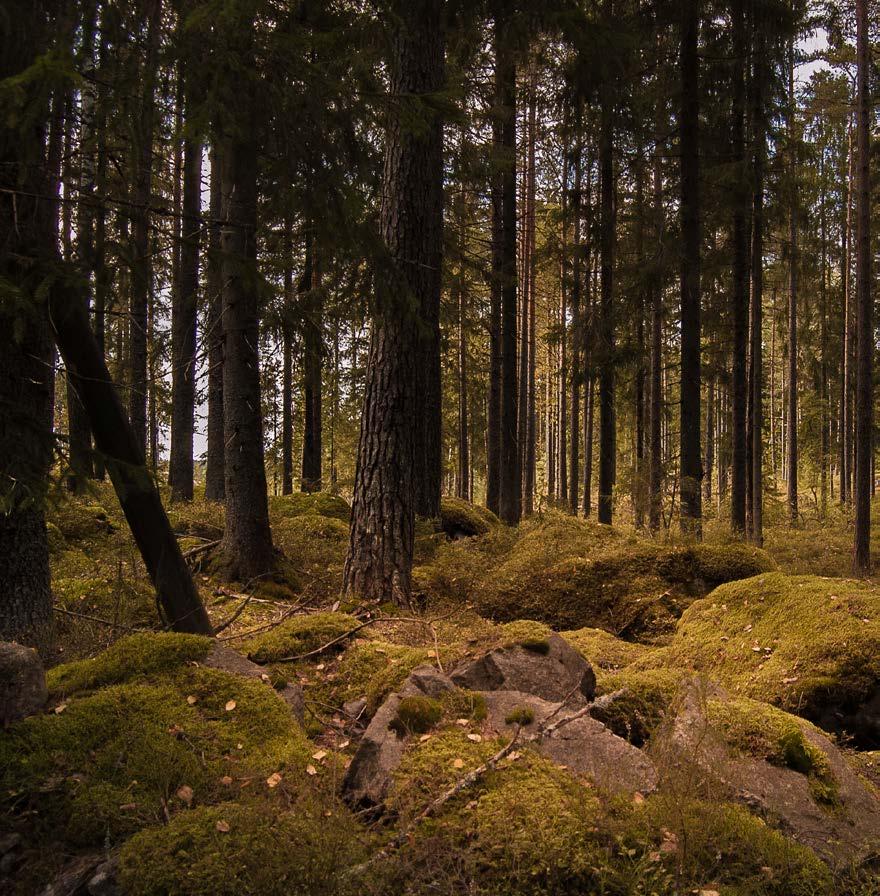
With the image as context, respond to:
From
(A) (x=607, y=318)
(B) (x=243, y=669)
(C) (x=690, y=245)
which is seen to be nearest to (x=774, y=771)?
(B) (x=243, y=669)

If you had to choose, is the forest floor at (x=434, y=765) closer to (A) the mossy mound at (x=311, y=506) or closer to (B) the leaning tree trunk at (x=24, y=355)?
(B) the leaning tree trunk at (x=24, y=355)

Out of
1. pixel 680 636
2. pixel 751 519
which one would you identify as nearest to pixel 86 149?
pixel 680 636

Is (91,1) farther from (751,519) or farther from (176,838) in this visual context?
(751,519)

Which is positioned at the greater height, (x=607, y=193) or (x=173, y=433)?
(x=607, y=193)

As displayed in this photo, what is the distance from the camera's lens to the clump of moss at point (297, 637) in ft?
16.9

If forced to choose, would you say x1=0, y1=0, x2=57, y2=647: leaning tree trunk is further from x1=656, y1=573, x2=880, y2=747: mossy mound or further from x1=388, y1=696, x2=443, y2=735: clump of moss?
x1=656, y1=573, x2=880, y2=747: mossy mound

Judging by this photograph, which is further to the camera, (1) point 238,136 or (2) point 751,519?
(2) point 751,519

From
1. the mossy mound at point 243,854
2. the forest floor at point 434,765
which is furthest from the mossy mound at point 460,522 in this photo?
the mossy mound at point 243,854

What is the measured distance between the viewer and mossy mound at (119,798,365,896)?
7.92 ft

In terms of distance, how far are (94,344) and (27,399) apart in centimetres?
62

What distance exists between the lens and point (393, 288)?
526 centimetres

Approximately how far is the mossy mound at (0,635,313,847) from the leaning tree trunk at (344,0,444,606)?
9.49 feet

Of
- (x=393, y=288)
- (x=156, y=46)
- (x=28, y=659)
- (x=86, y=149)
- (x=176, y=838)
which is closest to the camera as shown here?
(x=176, y=838)

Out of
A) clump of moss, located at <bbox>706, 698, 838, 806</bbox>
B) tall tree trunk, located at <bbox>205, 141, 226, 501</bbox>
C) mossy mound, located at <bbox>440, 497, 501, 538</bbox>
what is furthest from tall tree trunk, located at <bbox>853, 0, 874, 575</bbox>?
tall tree trunk, located at <bbox>205, 141, 226, 501</bbox>
